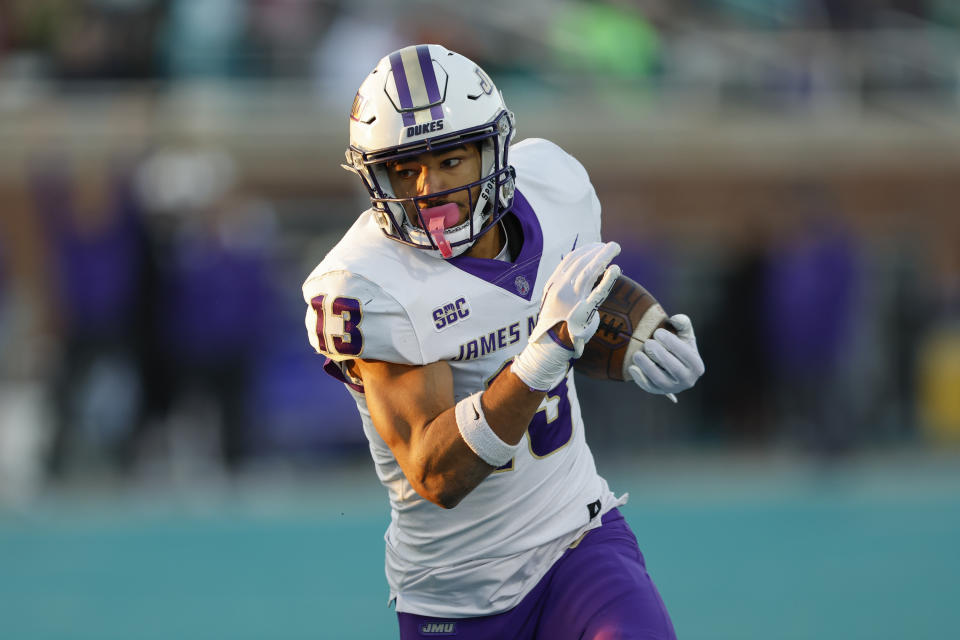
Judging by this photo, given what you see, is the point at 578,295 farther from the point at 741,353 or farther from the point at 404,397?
the point at 741,353

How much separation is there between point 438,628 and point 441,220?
968 mm

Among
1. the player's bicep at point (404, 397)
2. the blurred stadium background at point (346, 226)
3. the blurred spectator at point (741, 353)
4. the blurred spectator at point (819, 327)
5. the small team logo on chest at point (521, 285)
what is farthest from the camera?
the blurred spectator at point (741, 353)

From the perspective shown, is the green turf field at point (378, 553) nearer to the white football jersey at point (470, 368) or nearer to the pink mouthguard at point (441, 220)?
the white football jersey at point (470, 368)

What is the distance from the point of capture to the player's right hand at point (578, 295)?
2.86 m

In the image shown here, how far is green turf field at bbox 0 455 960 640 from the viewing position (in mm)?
6391

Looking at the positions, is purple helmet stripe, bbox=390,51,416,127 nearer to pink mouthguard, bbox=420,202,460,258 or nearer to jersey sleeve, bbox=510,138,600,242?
pink mouthguard, bbox=420,202,460,258

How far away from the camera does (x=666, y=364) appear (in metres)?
3.11

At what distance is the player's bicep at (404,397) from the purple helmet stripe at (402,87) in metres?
0.55

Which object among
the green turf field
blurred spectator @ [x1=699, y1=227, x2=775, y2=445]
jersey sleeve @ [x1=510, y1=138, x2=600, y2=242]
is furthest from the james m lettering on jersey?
blurred spectator @ [x1=699, y1=227, x2=775, y2=445]

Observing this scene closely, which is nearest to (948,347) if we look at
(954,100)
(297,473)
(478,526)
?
(954,100)

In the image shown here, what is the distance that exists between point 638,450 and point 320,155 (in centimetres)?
339

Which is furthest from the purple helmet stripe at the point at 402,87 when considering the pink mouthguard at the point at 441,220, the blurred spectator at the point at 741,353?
the blurred spectator at the point at 741,353

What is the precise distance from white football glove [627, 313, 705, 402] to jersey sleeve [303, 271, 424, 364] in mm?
494

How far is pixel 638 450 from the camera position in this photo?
10.4 meters
